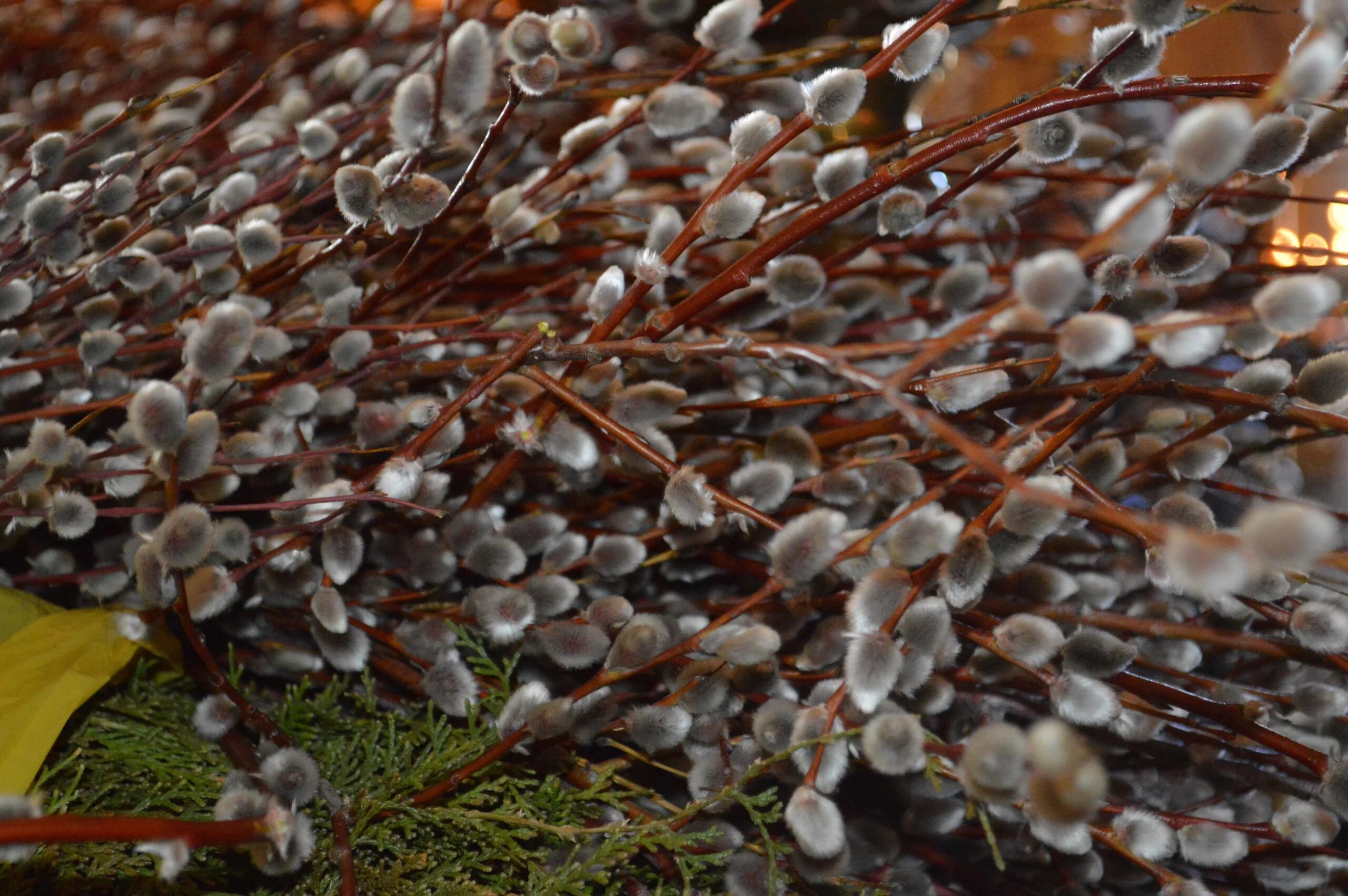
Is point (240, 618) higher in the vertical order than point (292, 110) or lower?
lower

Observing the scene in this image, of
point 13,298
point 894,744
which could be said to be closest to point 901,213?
point 894,744

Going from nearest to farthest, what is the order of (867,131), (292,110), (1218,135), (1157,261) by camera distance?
(1218,135), (1157,261), (292,110), (867,131)

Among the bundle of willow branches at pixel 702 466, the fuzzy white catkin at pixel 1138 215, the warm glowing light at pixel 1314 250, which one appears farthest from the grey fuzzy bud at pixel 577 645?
the warm glowing light at pixel 1314 250

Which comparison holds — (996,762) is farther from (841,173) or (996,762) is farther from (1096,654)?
(841,173)

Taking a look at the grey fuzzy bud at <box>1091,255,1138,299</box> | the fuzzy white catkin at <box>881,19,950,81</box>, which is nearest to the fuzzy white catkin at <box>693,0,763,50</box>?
the fuzzy white catkin at <box>881,19,950,81</box>

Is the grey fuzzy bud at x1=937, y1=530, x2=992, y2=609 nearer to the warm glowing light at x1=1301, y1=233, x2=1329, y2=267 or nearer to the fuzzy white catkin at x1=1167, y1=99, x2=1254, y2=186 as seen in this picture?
the fuzzy white catkin at x1=1167, y1=99, x2=1254, y2=186

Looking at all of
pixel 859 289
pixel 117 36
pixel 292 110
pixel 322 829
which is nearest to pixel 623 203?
pixel 859 289

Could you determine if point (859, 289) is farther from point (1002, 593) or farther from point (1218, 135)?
point (1218, 135)
